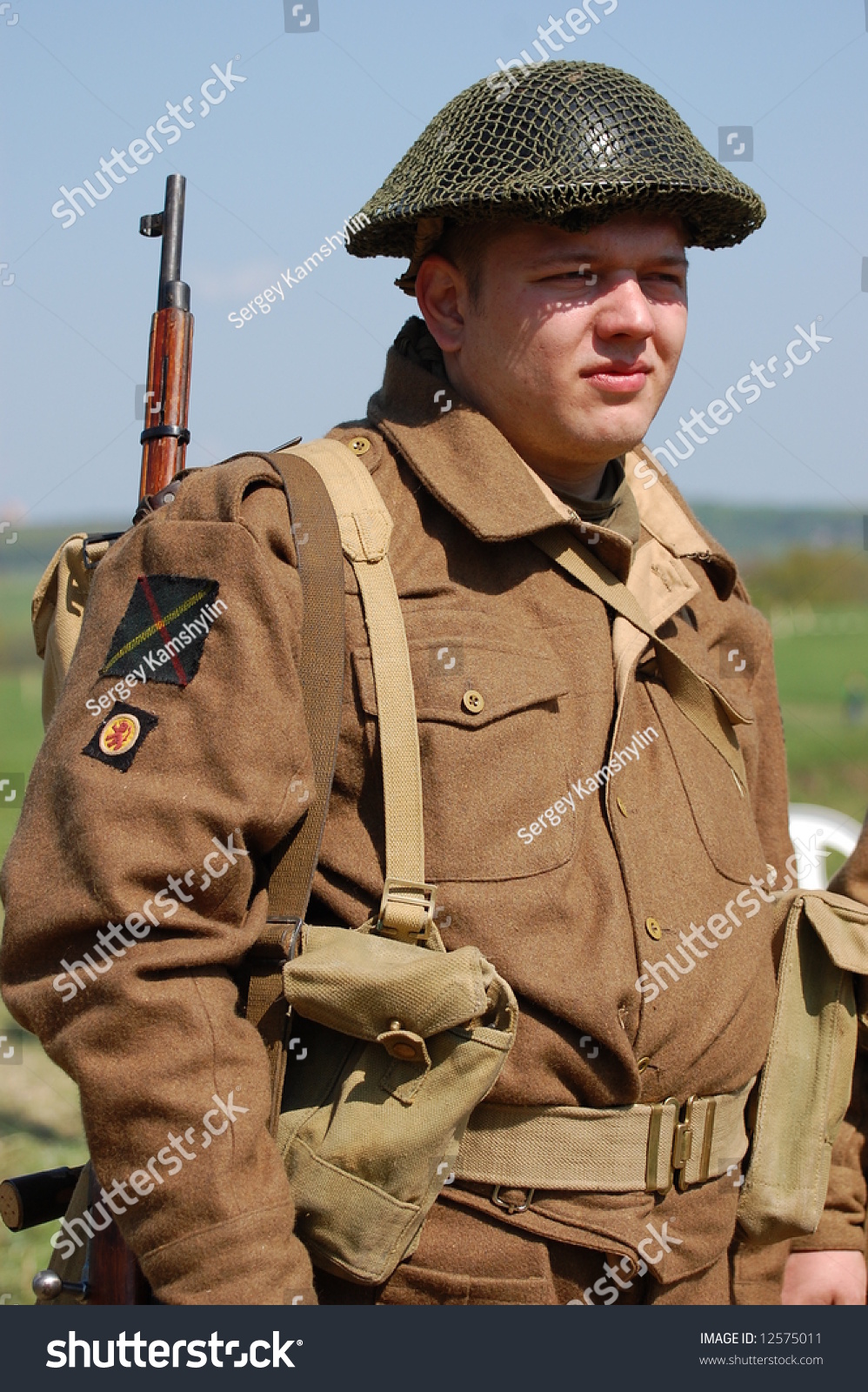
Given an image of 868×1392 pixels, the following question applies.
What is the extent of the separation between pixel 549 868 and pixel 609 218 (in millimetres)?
1203

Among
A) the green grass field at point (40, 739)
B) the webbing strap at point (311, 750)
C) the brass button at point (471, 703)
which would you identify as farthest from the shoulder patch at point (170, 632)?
the green grass field at point (40, 739)

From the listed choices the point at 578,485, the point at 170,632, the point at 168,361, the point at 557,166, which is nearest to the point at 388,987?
the point at 170,632

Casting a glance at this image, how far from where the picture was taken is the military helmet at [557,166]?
8.66 feet

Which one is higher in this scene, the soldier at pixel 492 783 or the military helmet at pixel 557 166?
the military helmet at pixel 557 166

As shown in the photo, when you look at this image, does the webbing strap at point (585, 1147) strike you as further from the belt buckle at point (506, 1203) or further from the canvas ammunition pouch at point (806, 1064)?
the canvas ammunition pouch at point (806, 1064)

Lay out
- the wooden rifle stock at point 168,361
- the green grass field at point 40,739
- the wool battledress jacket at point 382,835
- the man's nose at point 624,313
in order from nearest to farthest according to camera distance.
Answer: the wool battledress jacket at point 382,835
the man's nose at point 624,313
the wooden rifle stock at point 168,361
the green grass field at point 40,739

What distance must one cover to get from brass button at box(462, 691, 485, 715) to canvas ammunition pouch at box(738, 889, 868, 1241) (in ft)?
3.39

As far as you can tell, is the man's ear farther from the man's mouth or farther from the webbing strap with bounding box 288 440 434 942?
the webbing strap with bounding box 288 440 434 942

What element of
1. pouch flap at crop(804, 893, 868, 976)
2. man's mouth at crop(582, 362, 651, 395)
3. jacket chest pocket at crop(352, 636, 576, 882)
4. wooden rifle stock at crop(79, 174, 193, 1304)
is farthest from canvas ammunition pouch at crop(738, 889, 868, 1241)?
wooden rifle stock at crop(79, 174, 193, 1304)

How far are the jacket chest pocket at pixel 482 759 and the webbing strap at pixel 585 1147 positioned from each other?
428 mm

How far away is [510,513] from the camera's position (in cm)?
271

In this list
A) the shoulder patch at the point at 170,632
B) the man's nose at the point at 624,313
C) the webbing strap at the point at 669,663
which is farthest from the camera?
the webbing strap at the point at 669,663

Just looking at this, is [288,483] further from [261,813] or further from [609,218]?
[609,218]

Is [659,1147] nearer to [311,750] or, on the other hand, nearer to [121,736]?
[311,750]
